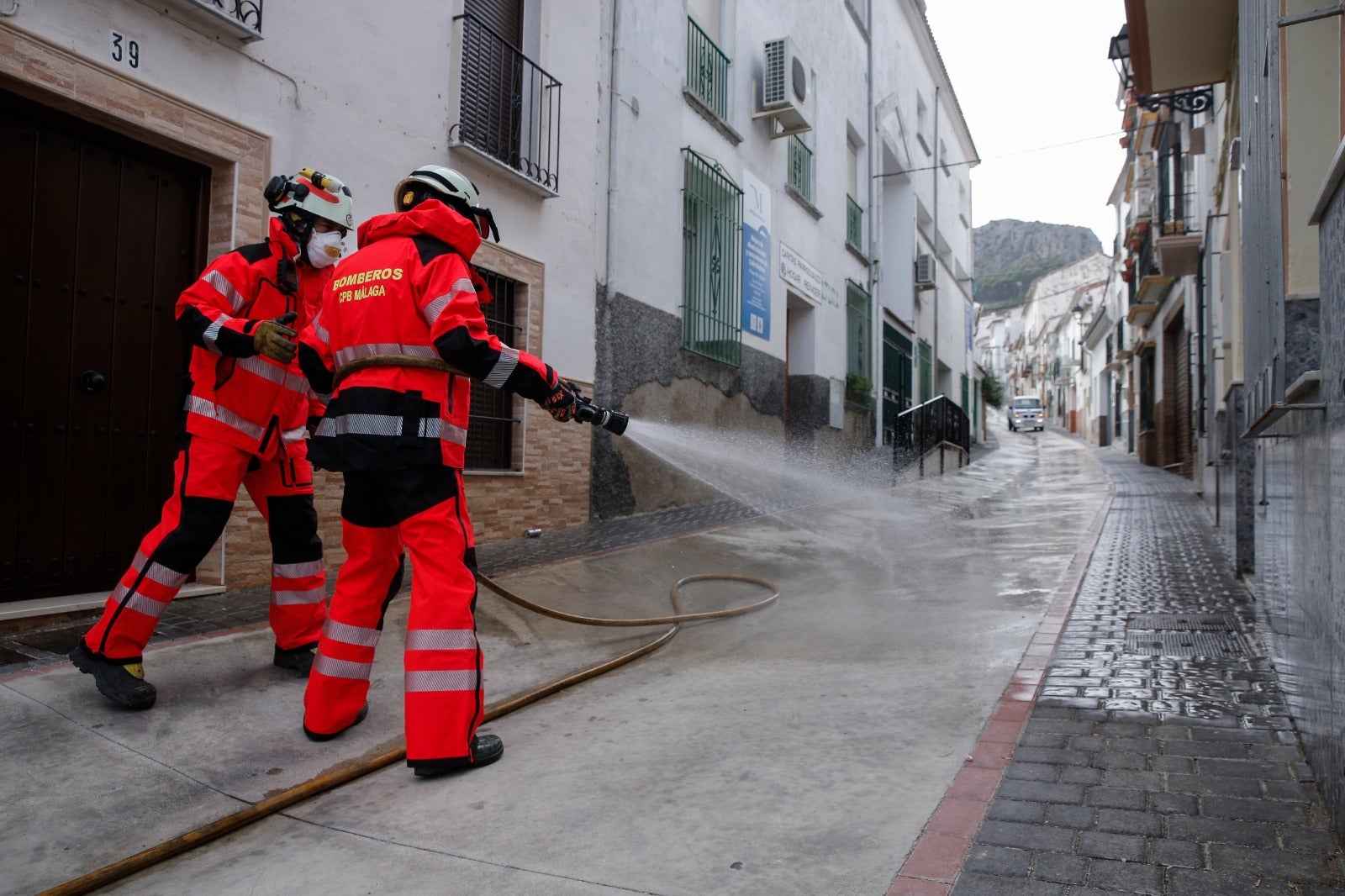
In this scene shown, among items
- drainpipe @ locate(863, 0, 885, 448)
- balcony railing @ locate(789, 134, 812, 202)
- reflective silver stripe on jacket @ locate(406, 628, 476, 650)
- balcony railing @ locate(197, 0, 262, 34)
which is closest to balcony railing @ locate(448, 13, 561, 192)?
balcony railing @ locate(197, 0, 262, 34)

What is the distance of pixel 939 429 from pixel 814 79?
700 centimetres

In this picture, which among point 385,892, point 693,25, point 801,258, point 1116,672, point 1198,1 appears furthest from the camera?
point 801,258

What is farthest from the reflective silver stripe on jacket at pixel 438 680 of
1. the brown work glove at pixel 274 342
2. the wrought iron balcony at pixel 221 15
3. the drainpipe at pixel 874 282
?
the drainpipe at pixel 874 282

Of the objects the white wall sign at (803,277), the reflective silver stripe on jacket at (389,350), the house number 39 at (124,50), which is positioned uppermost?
the white wall sign at (803,277)

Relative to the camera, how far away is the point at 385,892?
212cm

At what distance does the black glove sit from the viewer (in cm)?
320

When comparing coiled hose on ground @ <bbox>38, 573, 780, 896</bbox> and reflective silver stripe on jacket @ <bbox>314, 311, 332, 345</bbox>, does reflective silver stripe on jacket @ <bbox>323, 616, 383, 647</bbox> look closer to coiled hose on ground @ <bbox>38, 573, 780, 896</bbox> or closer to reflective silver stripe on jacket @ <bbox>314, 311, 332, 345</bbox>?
coiled hose on ground @ <bbox>38, 573, 780, 896</bbox>

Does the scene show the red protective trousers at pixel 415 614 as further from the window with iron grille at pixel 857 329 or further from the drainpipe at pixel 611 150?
the window with iron grille at pixel 857 329

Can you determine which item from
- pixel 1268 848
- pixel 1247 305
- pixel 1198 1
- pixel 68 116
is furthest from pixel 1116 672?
pixel 1198 1

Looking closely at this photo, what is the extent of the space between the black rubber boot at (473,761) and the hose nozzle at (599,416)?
3.67 ft

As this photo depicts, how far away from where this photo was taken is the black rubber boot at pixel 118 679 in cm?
314

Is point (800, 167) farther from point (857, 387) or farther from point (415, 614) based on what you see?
point (415, 614)

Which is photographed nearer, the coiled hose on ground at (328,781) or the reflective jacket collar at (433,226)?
the coiled hose on ground at (328,781)

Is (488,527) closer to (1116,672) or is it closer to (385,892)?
(1116,672)
